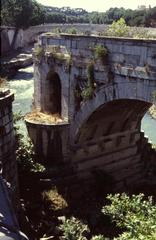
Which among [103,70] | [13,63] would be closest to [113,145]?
[103,70]

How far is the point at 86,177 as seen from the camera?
17547mm

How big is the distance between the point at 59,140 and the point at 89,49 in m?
3.94

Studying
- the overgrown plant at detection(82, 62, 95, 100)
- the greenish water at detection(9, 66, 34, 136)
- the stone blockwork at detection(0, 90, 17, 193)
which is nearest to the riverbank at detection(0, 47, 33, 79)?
the greenish water at detection(9, 66, 34, 136)

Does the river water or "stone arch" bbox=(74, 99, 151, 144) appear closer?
"stone arch" bbox=(74, 99, 151, 144)

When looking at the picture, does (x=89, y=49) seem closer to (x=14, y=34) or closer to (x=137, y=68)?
(x=137, y=68)

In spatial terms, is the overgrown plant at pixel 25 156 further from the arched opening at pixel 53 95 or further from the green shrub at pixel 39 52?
the green shrub at pixel 39 52

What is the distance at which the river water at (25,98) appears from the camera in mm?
25261

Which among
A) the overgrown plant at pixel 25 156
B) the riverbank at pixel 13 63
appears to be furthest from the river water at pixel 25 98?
the overgrown plant at pixel 25 156

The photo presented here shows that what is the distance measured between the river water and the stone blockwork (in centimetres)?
809

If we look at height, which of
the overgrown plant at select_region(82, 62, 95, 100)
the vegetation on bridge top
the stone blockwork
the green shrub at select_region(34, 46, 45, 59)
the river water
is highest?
the vegetation on bridge top

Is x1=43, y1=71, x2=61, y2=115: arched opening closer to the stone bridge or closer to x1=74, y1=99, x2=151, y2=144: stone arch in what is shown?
the stone bridge

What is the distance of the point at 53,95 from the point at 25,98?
12.6 m

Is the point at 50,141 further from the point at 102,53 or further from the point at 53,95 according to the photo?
the point at 102,53

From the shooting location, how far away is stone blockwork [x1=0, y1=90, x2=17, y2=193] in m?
12.4
